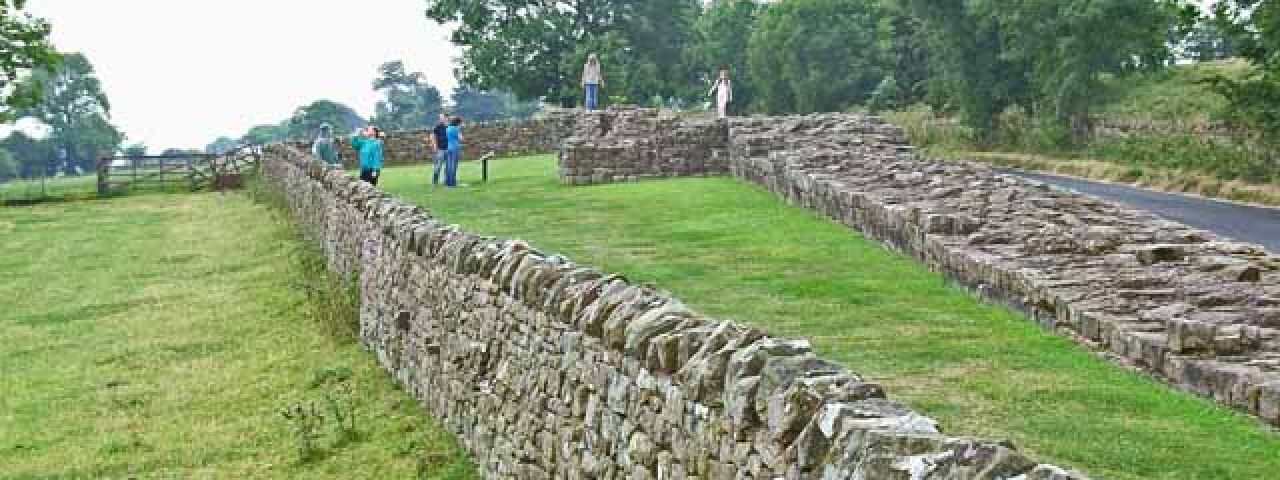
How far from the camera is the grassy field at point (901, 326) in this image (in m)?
9.24

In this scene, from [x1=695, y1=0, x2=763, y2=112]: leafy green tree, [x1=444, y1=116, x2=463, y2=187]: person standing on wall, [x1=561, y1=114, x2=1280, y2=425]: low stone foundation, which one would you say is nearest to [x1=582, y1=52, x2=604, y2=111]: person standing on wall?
[x1=444, y1=116, x2=463, y2=187]: person standing on wall

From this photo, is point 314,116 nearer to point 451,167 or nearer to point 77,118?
point 77,118

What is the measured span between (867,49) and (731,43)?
18463 mm

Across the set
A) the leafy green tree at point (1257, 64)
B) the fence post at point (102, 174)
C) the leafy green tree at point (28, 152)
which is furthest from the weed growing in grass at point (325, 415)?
the leafy green tree at point (28, 152)

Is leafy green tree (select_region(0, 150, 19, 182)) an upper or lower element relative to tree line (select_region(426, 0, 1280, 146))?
lower

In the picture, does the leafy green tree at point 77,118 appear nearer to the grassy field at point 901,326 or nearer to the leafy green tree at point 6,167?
the leafy green tree at point 6,167

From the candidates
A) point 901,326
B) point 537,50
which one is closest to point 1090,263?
point 901,326

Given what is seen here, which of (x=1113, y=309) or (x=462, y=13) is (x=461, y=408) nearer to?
(x=1113, y=309)

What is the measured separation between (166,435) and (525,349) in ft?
17.5

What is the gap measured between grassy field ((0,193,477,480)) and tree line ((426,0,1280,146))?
846 inches

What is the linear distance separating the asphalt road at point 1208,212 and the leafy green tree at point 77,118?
456 ft

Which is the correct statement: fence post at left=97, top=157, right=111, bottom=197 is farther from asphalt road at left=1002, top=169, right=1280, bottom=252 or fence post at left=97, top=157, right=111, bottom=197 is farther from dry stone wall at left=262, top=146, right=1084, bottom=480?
dry stone wall at left=262, top=146, right=1084, bottom=480

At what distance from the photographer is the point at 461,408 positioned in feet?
39.7

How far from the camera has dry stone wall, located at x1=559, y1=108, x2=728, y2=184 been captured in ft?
104
